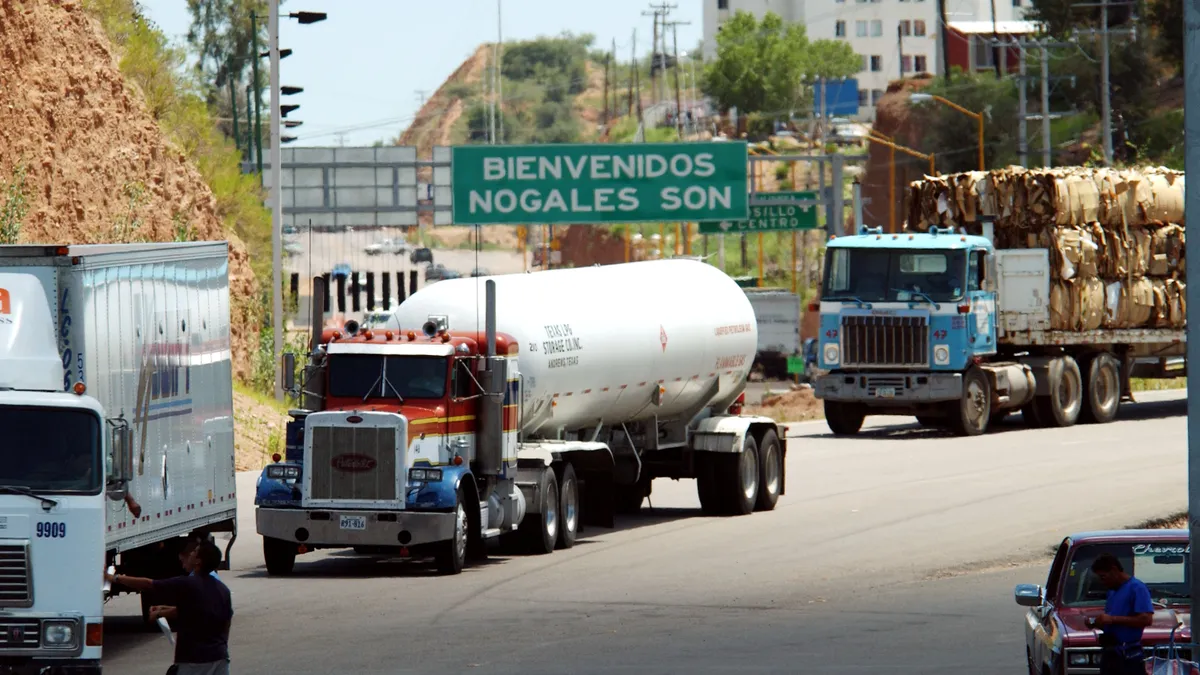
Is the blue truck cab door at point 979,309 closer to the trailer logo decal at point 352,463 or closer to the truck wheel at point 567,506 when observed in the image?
the truck wheel at point 567,506

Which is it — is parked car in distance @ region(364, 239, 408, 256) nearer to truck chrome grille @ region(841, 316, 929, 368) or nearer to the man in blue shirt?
truck chrome grille @ region(841, 316, 929, 368)

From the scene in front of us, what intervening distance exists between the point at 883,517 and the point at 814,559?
3839 mm

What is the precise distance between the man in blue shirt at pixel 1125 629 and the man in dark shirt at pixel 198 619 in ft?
15.2

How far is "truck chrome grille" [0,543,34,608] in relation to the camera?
12.0 meters

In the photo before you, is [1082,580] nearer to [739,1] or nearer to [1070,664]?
[1070,664]

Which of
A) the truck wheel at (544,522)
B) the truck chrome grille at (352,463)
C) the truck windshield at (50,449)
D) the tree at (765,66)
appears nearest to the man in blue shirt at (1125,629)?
the truck windshield at (50,449)

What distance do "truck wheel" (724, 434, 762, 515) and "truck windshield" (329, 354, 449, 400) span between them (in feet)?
21.2

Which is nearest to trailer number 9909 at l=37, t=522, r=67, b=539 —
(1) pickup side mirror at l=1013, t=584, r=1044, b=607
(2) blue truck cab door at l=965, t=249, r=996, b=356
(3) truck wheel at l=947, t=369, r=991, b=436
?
(1) pickup side mirror at l=1013, t=584, r=1044, b=607

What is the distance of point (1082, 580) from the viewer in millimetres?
12055

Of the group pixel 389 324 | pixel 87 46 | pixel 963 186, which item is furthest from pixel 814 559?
pixel 87 46

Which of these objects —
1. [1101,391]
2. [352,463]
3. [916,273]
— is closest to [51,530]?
[352,463]

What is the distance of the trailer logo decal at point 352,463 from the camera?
1959 centimetres

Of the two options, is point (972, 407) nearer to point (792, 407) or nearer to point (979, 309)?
point (979, 309)

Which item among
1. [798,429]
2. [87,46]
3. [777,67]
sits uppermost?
[777,67]
